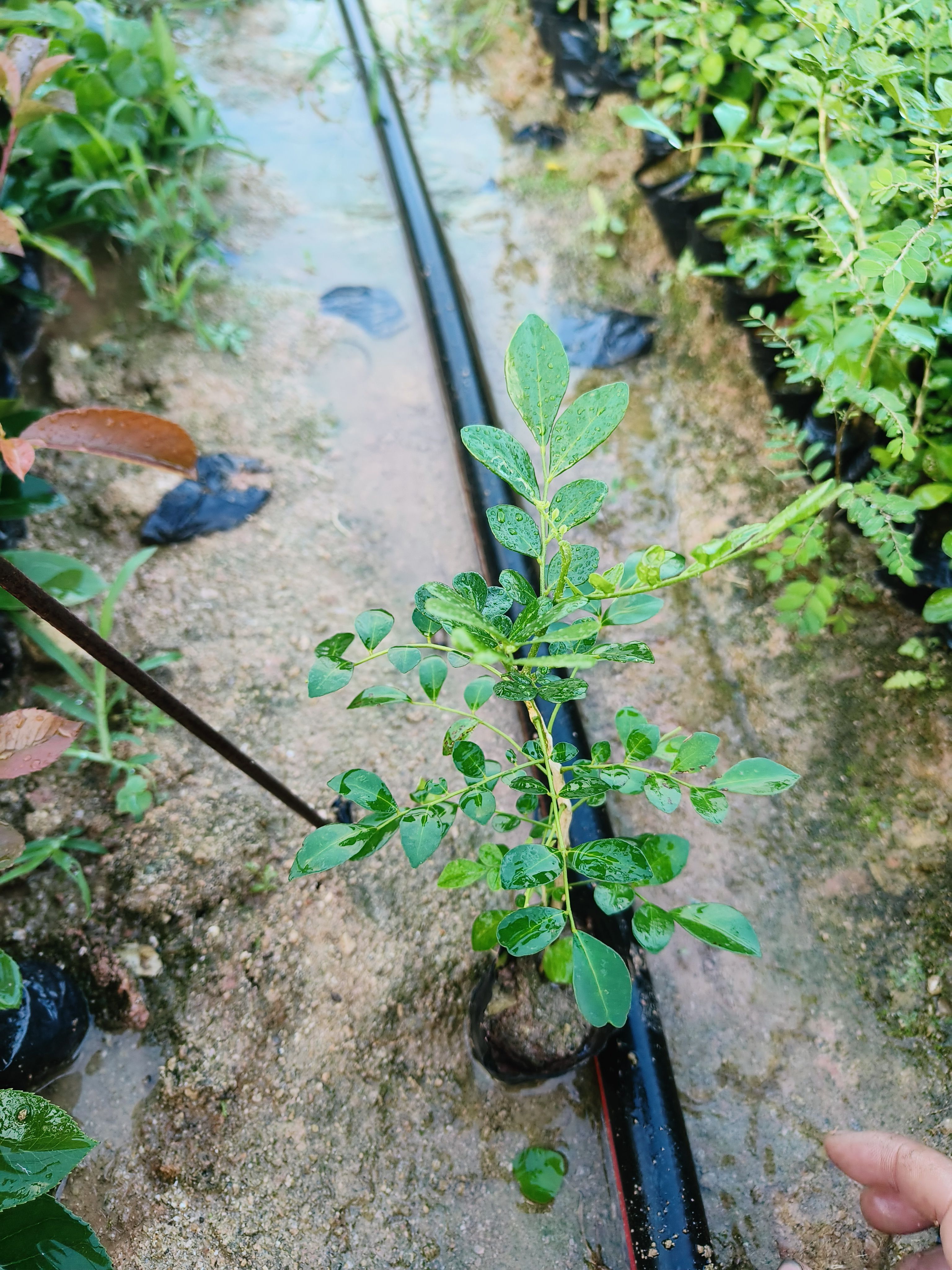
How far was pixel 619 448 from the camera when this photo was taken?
229 centimetres

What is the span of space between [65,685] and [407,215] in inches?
85.7

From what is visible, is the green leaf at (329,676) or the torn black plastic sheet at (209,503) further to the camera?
the torn black plastic sheet at (209,503)

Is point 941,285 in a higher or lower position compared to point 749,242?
lower

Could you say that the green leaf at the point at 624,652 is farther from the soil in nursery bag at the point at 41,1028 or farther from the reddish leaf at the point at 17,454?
the soil in nursery bag at the point at 41,1028

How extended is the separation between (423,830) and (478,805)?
0.11m

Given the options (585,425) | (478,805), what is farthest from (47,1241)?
(585,425)

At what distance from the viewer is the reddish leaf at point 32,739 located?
1.02 metres

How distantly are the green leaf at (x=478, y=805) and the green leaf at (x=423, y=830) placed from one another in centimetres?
4

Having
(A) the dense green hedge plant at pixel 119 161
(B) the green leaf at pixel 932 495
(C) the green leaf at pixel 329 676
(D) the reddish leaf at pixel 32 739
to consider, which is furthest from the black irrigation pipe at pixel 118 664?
(A) the dense green hedge plant at pixel 119 161

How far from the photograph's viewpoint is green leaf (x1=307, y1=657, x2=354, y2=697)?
1000 millimetres

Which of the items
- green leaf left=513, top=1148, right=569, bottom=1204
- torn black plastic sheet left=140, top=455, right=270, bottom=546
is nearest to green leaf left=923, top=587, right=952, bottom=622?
green leaf left=513, top=1148, right=569, bottom=1204

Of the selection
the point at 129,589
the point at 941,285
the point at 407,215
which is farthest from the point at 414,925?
the point at 407,215

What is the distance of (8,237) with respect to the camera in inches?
40.0

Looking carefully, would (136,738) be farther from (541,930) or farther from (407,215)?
(407,215)
